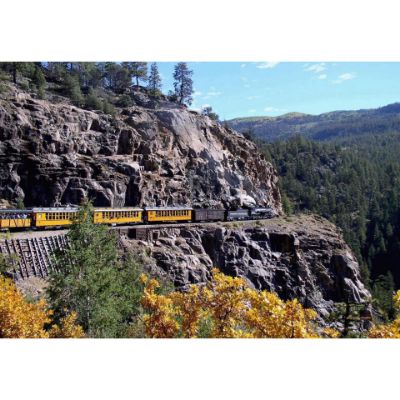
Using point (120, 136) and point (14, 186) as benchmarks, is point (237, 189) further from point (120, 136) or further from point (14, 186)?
point (14, 186)

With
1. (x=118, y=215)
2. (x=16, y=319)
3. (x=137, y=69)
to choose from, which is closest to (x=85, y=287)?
(x=16, y=319)

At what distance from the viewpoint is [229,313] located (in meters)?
7.50

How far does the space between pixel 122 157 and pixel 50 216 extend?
1625cm

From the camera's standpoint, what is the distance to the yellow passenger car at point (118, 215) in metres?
29.3

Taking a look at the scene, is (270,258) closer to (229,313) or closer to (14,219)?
(14,219)

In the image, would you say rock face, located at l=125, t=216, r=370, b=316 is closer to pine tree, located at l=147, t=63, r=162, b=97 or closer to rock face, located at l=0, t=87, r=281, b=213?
rock face, located at l=0, t=87, r=281, b=213

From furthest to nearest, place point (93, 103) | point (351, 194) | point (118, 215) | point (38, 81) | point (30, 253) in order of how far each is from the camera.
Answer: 1. point (351, 194)
2. point (93, 103)
3. point (38, 81)
4. point (118, 215)
5. point (30, 253)

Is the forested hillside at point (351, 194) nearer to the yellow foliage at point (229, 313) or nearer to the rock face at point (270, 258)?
the rock face at point (270, 258)

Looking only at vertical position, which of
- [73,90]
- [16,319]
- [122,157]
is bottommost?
[16,319]

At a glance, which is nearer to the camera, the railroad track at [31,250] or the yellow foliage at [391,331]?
the yellow foliage at [391,331]

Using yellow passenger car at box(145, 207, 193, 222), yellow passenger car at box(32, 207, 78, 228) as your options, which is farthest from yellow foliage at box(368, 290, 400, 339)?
yellow passenger car at box(145, 207, 193, 222)

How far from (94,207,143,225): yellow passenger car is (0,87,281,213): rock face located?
2.05 metres

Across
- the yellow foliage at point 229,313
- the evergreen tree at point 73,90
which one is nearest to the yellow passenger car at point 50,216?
the yellow foliage at point 229,313

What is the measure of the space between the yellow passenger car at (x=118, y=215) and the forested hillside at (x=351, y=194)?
44.9m
